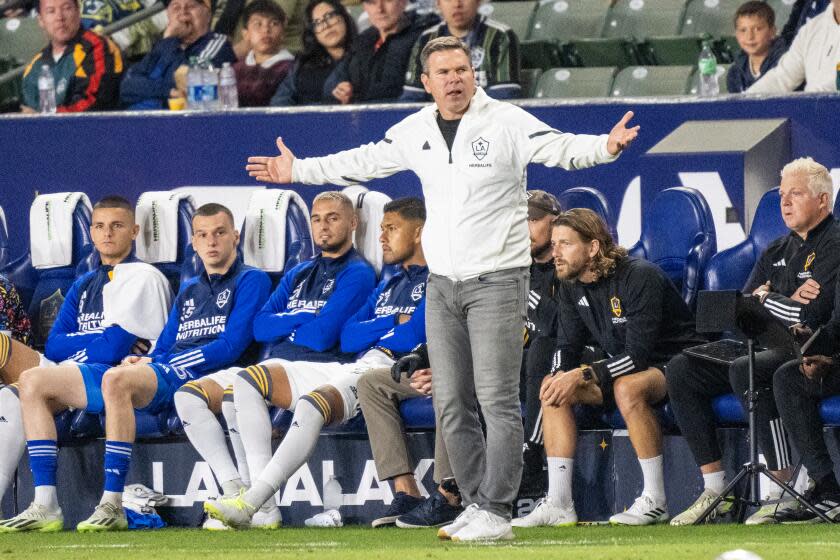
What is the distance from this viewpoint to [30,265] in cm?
965

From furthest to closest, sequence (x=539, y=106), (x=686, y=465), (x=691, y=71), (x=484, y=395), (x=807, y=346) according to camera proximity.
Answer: (x=691, y=71) < (x=539, y=106) < (x=686, y=465) < (x=807, y=346) < (x=484, y=395)

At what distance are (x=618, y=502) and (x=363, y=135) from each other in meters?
3.11

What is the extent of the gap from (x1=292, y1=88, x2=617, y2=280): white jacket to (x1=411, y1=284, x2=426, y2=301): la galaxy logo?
5.63 ft

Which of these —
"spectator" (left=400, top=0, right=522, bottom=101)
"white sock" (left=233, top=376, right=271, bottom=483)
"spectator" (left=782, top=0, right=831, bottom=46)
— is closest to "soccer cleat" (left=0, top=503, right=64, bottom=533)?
"white sock" (left=233, top=376, right=271, bottom=483)

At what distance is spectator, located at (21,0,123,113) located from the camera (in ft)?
36.0

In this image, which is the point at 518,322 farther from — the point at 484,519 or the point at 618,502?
the point at 618,502

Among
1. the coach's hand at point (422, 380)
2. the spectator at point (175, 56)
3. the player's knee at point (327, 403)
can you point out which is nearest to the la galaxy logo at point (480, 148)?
the coach's hand at point (422, 380)

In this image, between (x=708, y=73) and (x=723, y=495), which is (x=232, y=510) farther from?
(x=708, y=73)

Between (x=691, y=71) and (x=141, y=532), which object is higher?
(x=691, y=71)

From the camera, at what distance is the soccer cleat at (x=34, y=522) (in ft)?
25.7

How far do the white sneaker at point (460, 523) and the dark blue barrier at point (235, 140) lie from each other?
129 inches

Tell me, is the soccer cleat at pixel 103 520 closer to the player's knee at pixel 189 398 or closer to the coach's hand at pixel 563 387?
the player's knee at pixel 189 398

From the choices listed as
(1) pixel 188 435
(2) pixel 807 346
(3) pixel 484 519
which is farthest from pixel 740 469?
(1) pixel 188 435

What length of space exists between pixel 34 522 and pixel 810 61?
4.82m
